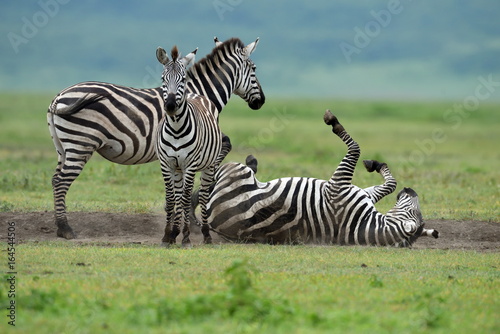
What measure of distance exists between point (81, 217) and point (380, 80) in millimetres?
113971

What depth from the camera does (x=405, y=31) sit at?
445 feet

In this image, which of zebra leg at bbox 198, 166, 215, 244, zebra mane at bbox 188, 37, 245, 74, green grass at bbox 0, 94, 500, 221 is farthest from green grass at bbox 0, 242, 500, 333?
green grass at bbox 0, 94, 500, 221

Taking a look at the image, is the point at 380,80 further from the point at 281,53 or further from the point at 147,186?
the point at 147,186

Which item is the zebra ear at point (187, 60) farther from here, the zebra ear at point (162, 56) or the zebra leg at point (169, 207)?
the zebra leg at point (169, 207)

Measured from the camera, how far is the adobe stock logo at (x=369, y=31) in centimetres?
12815

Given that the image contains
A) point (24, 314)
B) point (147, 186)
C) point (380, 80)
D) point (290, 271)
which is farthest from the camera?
point (380, 80)

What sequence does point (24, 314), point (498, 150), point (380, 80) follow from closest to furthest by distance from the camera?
point (24, 314) → point (498, 150) → point (380, 80)

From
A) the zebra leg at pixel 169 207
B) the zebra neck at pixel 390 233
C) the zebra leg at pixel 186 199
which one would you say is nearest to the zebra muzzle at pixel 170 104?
the zebra leg at pixel 186 199

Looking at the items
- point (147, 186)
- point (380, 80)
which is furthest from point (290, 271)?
point (380, 80)

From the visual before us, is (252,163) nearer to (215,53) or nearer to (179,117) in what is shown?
(215,53)

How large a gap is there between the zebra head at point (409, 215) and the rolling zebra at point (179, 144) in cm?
259

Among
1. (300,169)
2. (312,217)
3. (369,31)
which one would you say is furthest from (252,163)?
(369,31)

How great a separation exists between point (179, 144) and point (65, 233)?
84.5 inches

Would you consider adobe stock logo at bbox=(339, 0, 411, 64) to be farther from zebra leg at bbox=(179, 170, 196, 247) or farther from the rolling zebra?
zebra leg at bbox=(179, 170, 196, 247)
